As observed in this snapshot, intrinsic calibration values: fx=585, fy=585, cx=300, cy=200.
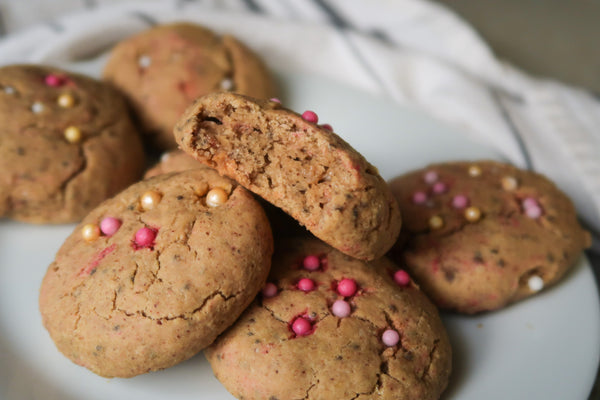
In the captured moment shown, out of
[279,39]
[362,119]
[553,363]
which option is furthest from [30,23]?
[553,363]

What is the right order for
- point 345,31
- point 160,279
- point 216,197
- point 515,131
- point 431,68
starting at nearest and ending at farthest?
point 160,279 < point 216,197 < point 515,131 < point 431,68 < point 345,31

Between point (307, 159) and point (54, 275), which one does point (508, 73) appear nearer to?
point (307, 159)

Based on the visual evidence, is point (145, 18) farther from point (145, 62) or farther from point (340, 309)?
point (340, 309)

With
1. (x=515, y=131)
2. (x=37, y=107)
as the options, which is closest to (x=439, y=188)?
(x=515, y=131)

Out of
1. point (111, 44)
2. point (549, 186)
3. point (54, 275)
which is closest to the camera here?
point (54, 275)

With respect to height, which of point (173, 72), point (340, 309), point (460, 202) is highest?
point (460, 202)
